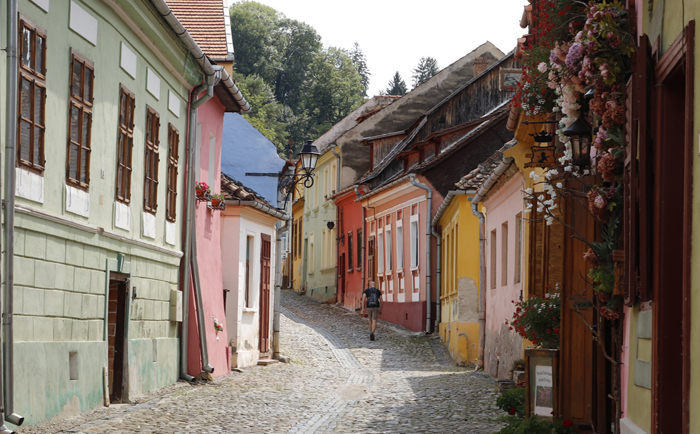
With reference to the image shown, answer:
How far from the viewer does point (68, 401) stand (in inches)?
397

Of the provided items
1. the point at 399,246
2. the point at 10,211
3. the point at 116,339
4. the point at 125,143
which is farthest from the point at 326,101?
the point at 10,211

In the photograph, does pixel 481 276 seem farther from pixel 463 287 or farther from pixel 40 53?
pixel 40 53

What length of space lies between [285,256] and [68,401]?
44601mm

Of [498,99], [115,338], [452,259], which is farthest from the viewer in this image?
[498,99]

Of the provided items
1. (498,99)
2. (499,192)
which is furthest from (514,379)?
(498,99)

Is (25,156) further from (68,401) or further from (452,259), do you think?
(452,259)

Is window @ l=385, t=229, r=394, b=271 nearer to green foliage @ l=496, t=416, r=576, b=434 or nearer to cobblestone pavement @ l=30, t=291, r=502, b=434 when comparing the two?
cobblestone pavement @ l=30, t=291, r=502, b=434

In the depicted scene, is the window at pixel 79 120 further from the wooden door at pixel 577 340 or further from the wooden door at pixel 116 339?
the wooden door at pixel 577 340

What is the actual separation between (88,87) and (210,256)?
685 centimetres

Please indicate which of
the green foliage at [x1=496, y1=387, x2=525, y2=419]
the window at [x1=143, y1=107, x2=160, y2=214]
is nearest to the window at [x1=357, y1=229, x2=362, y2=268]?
the window at [x1=143, y1=107, x2=160, y2=214]

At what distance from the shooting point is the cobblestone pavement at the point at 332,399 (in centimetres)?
1064

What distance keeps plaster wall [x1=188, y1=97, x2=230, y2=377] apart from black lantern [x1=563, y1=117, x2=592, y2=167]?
29.0ft

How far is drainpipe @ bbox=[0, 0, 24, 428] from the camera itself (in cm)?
823

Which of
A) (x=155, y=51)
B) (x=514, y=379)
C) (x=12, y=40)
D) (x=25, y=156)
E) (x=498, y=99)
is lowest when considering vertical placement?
(x=514, y=379)
